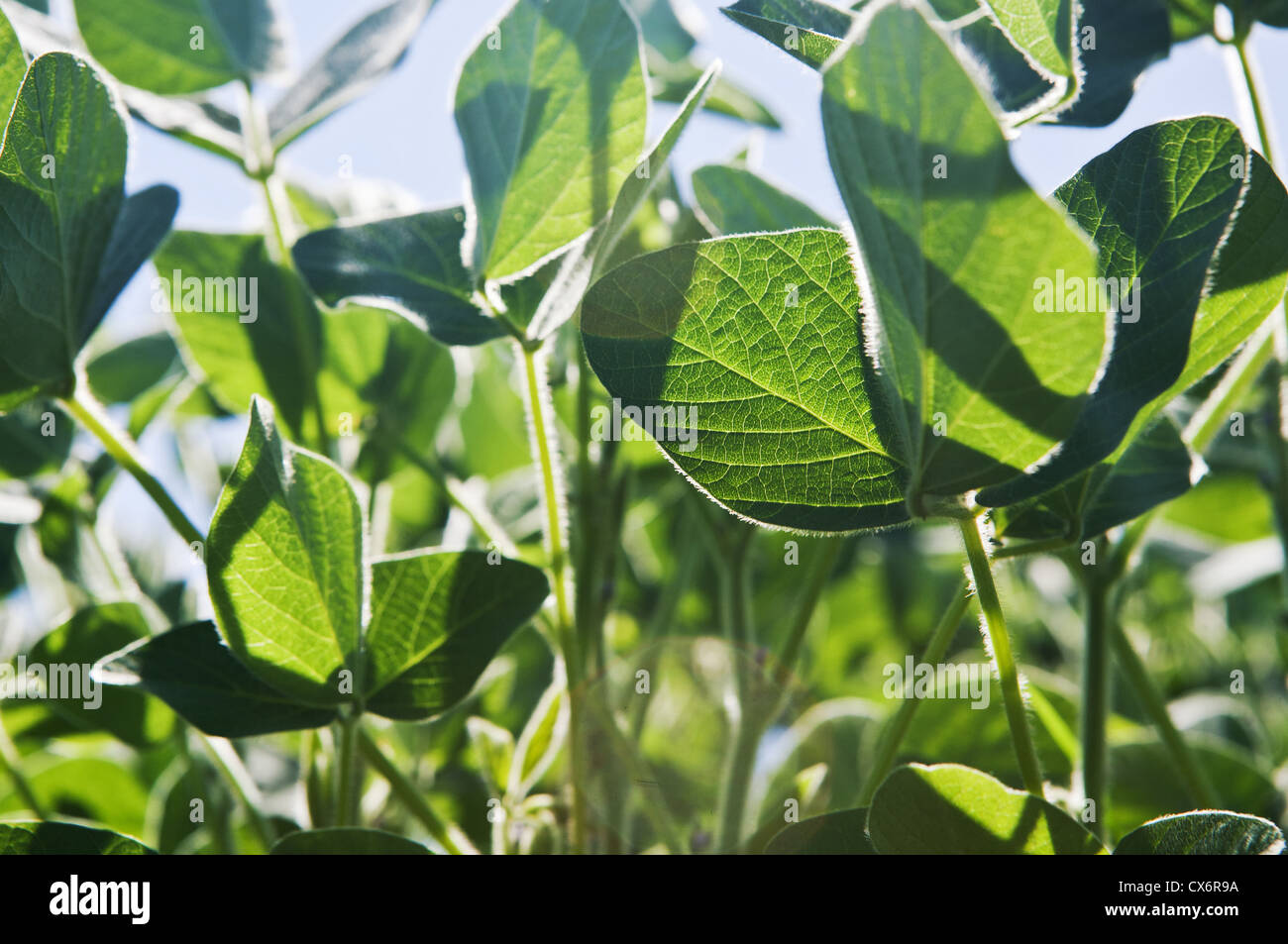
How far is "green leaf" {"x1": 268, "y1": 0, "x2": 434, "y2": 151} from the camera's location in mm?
513

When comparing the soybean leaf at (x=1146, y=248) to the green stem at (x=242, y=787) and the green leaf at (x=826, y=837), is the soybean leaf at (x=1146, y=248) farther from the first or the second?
the green stem at (x=242, y=787)

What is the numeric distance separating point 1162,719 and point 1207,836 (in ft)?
0.61

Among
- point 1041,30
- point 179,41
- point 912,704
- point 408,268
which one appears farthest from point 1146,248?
point 179,41

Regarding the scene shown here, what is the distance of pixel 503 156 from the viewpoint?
393 mm

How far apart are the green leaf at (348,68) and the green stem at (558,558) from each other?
0.20 meters

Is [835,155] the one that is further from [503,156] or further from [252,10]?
[252,10]

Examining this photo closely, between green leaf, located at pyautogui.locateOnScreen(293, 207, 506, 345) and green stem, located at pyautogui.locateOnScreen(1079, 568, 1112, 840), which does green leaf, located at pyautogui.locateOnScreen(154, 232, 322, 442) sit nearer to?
green leaf, located at pyautogui.locateOnScreen(293, 207, 506, 345)

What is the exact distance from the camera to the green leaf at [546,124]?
371 mm

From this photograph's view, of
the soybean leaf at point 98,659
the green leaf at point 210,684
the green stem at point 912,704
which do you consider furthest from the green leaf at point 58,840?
the green stem at point 912,704

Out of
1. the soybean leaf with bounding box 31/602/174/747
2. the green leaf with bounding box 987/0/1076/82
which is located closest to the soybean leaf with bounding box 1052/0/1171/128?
the green leaf with bounding box 987/0/1076/82

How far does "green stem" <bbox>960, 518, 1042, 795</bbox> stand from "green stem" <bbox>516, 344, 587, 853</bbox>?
7.0 inches

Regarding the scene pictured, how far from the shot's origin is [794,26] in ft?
1.03

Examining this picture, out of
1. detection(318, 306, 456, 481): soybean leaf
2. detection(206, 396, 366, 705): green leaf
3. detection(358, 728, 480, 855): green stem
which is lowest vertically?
detection(358, 728, 480, 855): green stem
